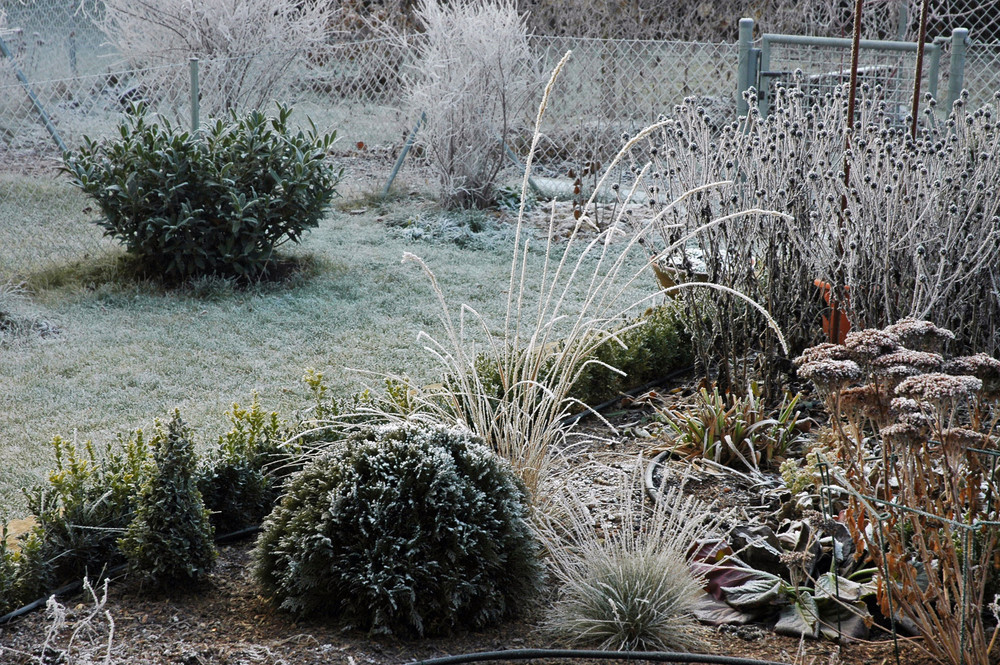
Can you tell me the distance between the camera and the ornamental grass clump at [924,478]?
1975mm

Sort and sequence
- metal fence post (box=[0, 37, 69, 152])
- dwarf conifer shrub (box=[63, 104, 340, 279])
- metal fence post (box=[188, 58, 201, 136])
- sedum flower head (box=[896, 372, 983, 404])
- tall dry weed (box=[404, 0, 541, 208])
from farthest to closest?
tall dry weed (box=[404, 0, 541, 208]) → metal fence post (box=[0, 37, 69, 152]) → metal fence post (box=[188, 58, 201, 136]) → dwarf conifer shrub (box=[63, 104, 340, 279]) → sedum flower head (box=[896, 372, 983, 404])

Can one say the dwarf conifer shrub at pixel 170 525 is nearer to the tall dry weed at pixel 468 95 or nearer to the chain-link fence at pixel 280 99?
the chain-link fence at pixel 280 99

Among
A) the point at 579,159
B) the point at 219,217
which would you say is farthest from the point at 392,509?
the point at 579,159

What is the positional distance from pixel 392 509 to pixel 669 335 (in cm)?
243

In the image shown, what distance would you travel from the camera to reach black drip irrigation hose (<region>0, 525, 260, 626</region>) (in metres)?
2.33

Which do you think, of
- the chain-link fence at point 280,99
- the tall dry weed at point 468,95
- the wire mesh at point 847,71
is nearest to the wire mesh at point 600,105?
the chain-link fence at point 280,99

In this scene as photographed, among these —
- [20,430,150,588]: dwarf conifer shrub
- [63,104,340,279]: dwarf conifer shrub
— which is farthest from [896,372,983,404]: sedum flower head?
[63,104,340,279]: dwarf conifer shrub

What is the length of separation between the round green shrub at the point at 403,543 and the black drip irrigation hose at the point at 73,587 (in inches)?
17.8

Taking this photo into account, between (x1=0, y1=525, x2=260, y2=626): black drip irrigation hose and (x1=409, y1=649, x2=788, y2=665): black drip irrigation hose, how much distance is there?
3.09 ft

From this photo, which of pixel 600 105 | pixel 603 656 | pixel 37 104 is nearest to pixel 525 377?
pixel 603 656

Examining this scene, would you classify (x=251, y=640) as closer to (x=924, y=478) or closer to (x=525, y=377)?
(x=525, y=377)

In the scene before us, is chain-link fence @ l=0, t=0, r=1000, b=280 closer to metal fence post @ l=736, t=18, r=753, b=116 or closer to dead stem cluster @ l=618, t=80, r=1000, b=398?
metal fence post @ l=736, t=18, r=753, b=116

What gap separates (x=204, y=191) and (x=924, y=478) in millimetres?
4797

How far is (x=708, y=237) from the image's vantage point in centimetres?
381
